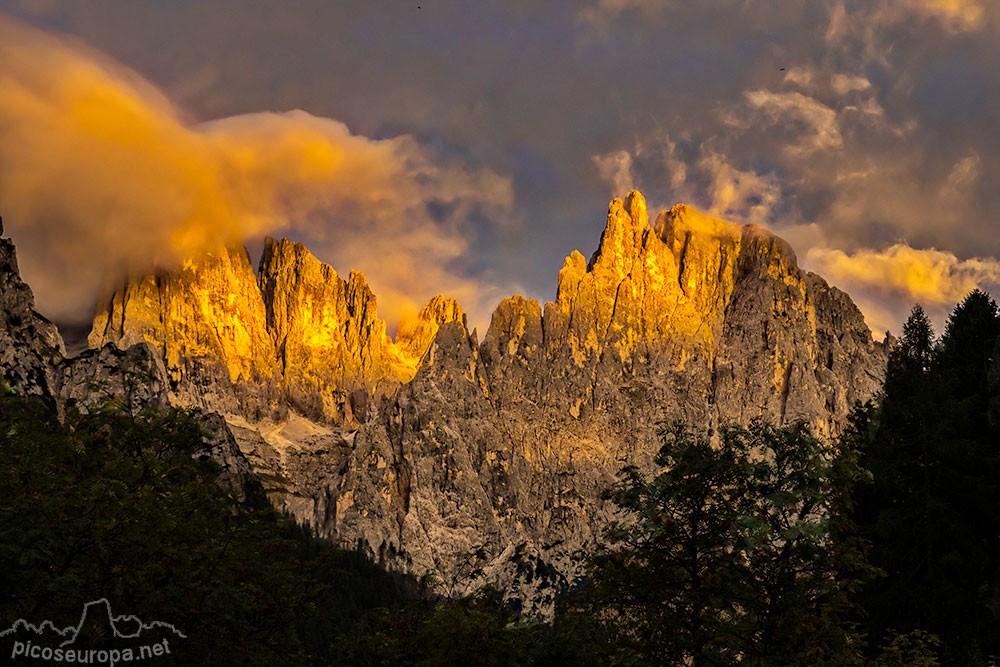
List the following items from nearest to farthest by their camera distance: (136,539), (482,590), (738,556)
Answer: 1. (136,539)
2. (738,556)
3. (482,590)

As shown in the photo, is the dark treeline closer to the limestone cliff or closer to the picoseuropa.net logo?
the picoseuropa.net logo

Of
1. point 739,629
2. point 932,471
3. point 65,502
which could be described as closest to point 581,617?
point 739,629

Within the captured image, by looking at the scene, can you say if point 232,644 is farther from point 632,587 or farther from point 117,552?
point 632,587

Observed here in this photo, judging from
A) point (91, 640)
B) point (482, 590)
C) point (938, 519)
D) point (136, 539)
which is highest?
point (938, 519)

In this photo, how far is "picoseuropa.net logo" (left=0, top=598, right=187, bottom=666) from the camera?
317 inches

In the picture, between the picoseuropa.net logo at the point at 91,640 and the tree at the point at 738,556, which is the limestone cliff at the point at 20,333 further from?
the tree at the point at 738,556

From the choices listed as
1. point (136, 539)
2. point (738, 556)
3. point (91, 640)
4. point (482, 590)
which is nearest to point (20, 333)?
point (482, 590)

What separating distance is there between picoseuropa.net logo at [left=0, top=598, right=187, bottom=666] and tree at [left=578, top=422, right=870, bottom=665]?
23.7ft

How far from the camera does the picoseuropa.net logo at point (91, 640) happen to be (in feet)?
26.5

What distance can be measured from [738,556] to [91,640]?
370 inches

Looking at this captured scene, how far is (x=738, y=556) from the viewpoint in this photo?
11422 millimetres

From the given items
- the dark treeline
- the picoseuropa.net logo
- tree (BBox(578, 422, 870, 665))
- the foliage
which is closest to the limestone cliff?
the foliage

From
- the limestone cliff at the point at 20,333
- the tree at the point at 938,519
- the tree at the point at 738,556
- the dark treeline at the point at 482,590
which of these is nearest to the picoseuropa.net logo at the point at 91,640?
the dark treeline at the point at 482,590

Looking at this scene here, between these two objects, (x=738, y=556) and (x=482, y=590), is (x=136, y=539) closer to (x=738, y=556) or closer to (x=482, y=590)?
(x=482, y=590)
